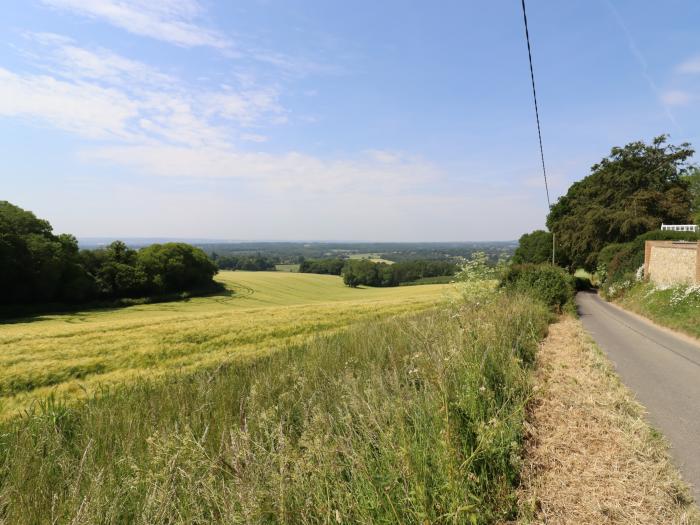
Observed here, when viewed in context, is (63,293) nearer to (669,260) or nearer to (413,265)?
(669,260)

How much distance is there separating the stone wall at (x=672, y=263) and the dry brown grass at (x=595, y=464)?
15.1m

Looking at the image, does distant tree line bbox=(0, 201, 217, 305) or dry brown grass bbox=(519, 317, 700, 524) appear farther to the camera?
distant tree line bbox=(0, 201, 217, 305)

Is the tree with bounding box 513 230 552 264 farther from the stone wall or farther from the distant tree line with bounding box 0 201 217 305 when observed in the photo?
the distant tree line with bounding box 0 201 217 305

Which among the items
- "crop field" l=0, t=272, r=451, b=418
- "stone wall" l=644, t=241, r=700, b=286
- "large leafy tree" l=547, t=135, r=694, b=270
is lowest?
"crop field" l=0, t=272, r=451, b=418

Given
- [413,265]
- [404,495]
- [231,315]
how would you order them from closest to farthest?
1. [404,495]
2. [231,315]
3. [413,265]

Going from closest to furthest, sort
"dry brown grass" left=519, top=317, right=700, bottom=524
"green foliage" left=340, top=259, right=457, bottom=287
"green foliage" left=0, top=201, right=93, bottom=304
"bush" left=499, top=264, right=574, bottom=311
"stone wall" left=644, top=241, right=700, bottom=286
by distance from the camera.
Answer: "dry brown grass" left=519, top=317, right=700, bottom=524 < "bush" left=499, top=264, right=574, bottom=311 < "stone wall" left=644, top=241, right=700, bottom=286 < "green foliage" left=0, top=201, right=93, bottom=304 < "green foliage" left=340, top=259, right=457, bottom=287

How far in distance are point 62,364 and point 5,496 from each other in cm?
862

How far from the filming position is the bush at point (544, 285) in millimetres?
13094

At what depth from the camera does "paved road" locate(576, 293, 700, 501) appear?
3642mm

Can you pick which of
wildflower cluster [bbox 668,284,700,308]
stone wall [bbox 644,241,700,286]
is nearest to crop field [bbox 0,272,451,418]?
wildflower cluster [bbox 668,284,700,308]

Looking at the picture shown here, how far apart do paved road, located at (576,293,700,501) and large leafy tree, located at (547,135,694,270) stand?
26.0m

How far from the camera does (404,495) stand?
2328mm

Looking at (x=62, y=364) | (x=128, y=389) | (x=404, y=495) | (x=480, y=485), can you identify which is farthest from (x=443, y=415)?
(x=62, y=364)

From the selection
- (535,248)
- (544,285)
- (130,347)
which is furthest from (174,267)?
(535,248)
